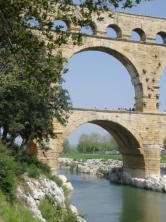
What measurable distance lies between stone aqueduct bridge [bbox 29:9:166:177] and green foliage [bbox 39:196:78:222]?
1160 centimetres

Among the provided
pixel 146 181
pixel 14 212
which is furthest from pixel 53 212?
pixel 146 181

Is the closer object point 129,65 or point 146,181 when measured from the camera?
point 146,181

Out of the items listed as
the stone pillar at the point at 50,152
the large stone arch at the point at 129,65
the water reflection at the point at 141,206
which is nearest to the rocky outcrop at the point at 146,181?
the water reflection at the point at 141,206

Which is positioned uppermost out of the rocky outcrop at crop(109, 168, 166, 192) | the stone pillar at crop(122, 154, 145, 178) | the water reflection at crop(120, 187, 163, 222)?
the stone pillar at crop(122, 154, 145, 178)

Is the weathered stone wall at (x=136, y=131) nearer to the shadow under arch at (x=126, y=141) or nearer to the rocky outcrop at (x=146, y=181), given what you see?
the shadow under arch at (x=126, y=141)

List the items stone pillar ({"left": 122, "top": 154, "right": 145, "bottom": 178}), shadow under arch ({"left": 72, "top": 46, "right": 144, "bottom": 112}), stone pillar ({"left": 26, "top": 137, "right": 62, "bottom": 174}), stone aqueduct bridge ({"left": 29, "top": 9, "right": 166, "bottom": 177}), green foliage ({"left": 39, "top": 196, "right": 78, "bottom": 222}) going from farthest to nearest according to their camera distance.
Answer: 1. stone pillar ({"left": 122, "top": 154, "right": 145, "bottom": 178})
2. shadow under arch ({"left": 72, "top": 46, "right": 144, "bottom": 112})
3. stone aqueduct bridge ({"left": 29, "top": 9, "right": 166, "bottom": 177})
4. stone pillar ({"left": 26, "top": 137, "right": 62, "bottom": 174})
5. green foliage ({"left": 39, "top": 196, "right": 78, "bottom": 222})

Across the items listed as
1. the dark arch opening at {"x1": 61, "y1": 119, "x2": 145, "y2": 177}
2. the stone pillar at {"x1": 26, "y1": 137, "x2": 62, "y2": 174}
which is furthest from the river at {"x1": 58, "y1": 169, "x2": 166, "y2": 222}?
the stone pillar at {"x1": 26, "y1": 137, "x2": 62, "y2": 174}

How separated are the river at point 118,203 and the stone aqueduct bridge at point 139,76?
8.55 ft

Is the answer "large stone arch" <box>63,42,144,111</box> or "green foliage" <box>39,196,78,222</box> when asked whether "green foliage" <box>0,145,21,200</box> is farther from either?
"large stone arch" <box>63,42,144,111</box>

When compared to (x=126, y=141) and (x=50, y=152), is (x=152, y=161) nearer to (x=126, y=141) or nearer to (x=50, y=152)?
(x=126, y=141)

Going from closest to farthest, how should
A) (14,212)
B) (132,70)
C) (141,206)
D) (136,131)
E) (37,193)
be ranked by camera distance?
(14,212) → (37,193) → (141,206) → (136,131) → (132,70)

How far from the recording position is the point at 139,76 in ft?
74.6

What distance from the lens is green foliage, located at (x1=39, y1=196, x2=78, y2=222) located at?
9.21 metres

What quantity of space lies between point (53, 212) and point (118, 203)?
Result: 9.39 meters
